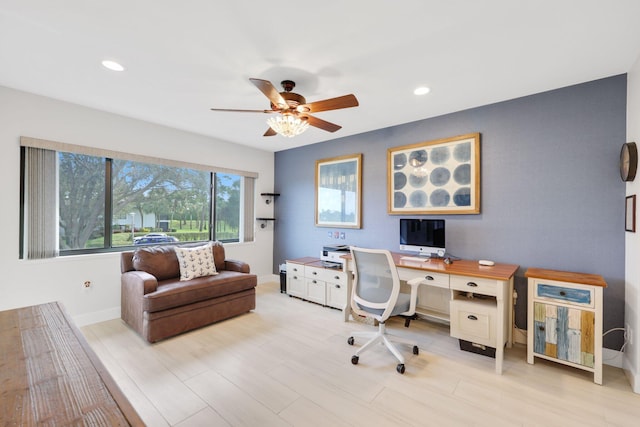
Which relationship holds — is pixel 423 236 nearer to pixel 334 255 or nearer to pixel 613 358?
pixel 334 255

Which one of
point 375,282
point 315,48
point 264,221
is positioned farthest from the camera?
point 264,221

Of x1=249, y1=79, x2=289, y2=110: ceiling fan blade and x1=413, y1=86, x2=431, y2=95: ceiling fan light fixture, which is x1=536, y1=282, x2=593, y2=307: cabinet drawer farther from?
x1=249, y1=79, x2=289, y2=110: ceiling fan blade

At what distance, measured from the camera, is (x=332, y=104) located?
224 centimetres

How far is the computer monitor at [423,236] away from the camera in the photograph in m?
3.09

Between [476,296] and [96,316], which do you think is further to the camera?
[96,316]

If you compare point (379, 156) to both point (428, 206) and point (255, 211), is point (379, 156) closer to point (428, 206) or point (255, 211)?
point (428, 206)

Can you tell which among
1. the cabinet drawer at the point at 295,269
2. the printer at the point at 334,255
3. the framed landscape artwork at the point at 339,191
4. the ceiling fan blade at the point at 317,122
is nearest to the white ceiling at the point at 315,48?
the ceiling fan blade at the point at 317,122

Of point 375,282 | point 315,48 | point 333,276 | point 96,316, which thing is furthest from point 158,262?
point 315,48

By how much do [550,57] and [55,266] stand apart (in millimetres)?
5087

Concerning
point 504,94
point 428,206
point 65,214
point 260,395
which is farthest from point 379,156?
point 65,214

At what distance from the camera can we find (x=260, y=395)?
6.49ft

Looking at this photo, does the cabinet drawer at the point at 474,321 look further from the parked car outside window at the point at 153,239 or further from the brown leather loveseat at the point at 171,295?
the parked car outside window at the point at 153,239

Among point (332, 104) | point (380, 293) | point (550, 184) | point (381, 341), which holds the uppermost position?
point (332, 104)

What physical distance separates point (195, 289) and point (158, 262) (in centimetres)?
69
